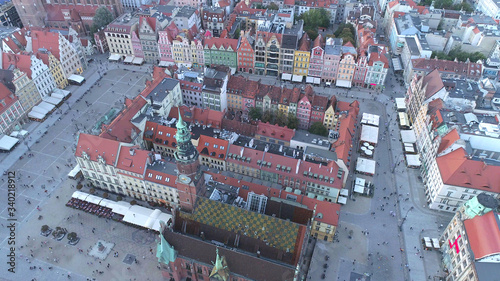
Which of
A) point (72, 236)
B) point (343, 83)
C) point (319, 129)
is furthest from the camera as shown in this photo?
point (343, 83)

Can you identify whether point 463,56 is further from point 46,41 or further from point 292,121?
point 46,41

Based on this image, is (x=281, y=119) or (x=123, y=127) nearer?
(x=123, y=127)

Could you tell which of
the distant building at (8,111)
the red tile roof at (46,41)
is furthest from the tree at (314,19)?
the distant building at (8,111)

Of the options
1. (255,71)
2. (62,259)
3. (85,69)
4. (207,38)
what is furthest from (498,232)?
(85,69)

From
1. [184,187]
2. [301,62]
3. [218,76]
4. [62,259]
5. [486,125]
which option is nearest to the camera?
[184,187]

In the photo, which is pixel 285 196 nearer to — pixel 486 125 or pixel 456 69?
pixel 486 125

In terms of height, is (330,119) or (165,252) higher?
(165,252)

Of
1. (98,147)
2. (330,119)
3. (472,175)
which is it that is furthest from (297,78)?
(98,147)
